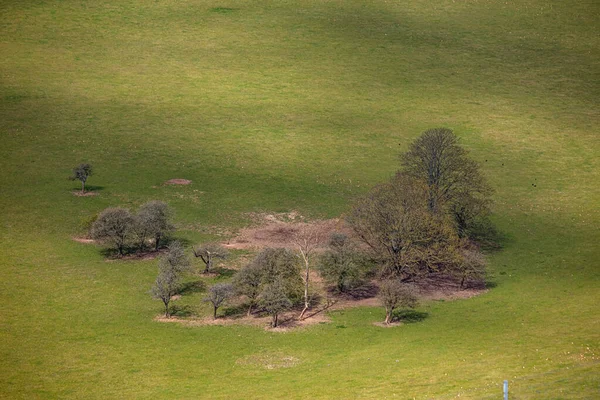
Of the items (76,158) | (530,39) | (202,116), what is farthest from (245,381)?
(530,39)

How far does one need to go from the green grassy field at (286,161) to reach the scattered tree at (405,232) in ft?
15.6

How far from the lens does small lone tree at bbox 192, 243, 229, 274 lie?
74.8 metres

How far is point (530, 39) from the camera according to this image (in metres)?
132

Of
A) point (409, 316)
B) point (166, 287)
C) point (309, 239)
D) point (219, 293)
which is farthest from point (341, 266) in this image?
point (166, 287)

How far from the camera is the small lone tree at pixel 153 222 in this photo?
77.0 meters

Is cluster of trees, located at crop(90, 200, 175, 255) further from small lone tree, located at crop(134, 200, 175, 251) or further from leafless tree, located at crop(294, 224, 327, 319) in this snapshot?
leafless tree, located at crop(294, 224, 327, 319)

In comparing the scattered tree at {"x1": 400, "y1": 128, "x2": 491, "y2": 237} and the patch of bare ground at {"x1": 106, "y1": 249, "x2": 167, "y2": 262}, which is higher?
the scattered tree at {"x1": 400, "y1": 128, "x2": 491, "y2": 237}

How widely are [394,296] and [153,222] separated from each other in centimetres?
2342

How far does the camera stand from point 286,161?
98.8 m

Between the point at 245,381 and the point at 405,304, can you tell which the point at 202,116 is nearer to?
the point at 405,304

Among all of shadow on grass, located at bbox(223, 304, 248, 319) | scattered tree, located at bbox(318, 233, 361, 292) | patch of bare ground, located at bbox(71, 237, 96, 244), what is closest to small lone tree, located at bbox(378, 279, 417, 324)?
scattered tree, located at bbox(318, 233, 361, 292)

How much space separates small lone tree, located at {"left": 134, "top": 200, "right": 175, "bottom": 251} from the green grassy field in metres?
2.75

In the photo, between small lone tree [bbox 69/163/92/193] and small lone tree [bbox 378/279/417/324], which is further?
small lone tree [bbox 69/163/92/193]

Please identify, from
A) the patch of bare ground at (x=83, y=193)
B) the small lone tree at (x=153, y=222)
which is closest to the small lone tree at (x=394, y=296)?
the small lone tree at (x=153, y=222)
